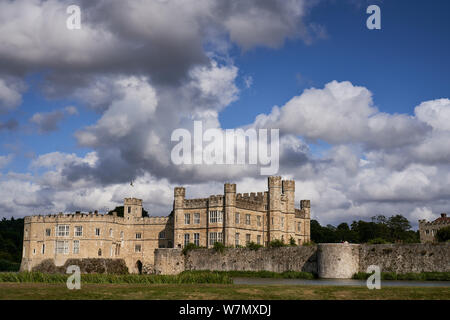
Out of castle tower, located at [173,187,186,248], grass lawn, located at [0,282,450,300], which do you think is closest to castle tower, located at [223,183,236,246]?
castle tower, located at [173,187,186,248]

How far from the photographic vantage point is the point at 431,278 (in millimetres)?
38438

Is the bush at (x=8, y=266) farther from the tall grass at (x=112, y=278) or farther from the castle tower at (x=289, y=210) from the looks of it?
the tall grass at (x=112, y=278)

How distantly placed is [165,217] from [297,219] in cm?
1819

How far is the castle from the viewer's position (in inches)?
2502

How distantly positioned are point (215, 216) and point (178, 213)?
5.51m

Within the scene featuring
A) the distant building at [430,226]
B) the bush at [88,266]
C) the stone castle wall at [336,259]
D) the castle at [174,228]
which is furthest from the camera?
the distant building at [430,226]

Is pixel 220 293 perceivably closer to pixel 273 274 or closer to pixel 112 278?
pixel 112 278

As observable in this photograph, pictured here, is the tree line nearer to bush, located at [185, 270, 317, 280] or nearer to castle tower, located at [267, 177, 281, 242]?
castle tower, located at [267, 177, 281, 242]

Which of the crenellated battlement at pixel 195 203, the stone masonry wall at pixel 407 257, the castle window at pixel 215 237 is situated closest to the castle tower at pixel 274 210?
the castle window at pixel 215 237

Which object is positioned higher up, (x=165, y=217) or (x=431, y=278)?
(x=165, y=217)

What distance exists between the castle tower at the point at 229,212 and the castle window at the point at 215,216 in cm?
86

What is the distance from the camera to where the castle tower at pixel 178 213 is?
217 ft
